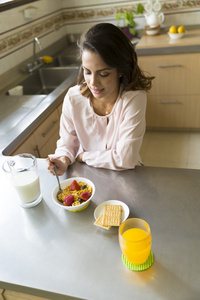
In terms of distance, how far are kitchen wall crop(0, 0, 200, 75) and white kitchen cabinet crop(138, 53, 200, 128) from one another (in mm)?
632

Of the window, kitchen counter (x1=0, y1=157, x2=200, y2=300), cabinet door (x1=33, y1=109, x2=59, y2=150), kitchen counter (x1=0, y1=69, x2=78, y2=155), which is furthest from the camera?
the window

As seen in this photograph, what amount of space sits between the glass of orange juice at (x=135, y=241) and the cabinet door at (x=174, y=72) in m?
2.16

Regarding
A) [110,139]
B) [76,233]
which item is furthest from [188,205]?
[110,139]

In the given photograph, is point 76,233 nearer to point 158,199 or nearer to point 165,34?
point 158,199

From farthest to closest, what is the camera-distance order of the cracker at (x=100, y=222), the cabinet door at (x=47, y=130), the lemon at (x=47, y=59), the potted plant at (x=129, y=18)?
the potted plant at (x=129, y=18) → the lemon at (x=47, y=59) → the cabinet door at (x=47, y=130) → the cracker at (x=100, y=222)

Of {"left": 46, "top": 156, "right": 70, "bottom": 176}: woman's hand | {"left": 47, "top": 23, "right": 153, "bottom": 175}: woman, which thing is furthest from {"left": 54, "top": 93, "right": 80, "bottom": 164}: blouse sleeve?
{"left": 46, "top": 156, "right": 70, "bottom": 176}: woman's hand

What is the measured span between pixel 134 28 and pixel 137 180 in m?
2.53

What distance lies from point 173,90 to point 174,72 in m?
0.18

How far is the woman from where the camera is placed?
1.13m

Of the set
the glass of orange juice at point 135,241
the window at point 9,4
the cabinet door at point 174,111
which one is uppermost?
the window at point 9,4

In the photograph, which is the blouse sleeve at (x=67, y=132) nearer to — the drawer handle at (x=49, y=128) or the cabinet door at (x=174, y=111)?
the drawer handle at (x=49, y=128)

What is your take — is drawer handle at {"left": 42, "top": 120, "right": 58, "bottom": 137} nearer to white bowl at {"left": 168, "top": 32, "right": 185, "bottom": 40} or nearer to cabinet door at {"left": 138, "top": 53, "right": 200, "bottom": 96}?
cabinet door at {"left": 138, "top": 53, "right": 200, "bottom": 96}

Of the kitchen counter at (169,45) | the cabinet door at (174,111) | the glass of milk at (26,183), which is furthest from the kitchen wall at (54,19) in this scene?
the glass of milk at (26,183)

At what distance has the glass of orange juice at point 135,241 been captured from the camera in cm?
74
